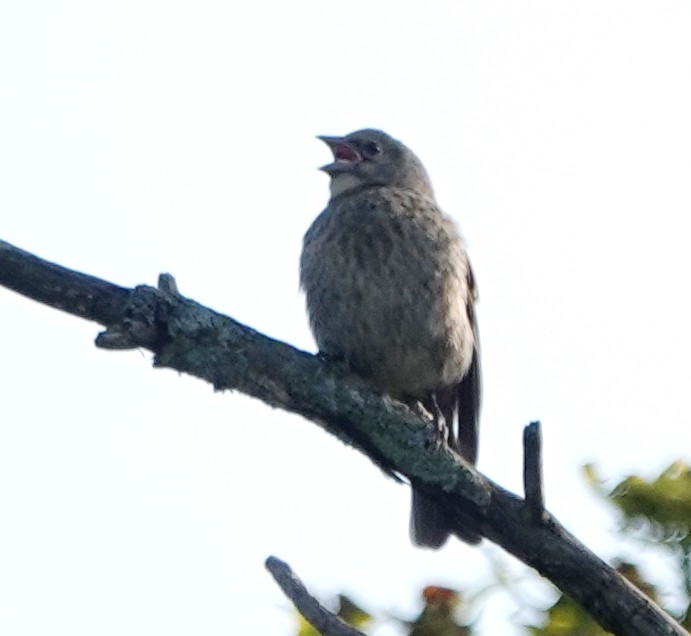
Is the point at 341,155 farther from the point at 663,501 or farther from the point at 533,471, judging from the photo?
the point at 663,501

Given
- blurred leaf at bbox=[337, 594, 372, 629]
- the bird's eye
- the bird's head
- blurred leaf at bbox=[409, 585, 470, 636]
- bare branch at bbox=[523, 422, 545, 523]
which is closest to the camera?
blurred leaf at bbox=[409, 585, 470, 636]

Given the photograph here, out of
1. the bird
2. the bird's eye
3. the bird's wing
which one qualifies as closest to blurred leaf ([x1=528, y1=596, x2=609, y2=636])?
the bird

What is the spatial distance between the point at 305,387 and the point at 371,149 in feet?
9.09

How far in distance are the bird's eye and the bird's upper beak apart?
4 centimetres

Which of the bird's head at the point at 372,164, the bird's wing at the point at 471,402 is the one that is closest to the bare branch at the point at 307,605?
the bird's wing at the point at 471,402

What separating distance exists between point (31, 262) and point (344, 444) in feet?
3.64

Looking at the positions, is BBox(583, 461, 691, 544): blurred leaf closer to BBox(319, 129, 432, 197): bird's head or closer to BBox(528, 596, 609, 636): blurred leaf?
BBox(528, 596, 609, 636): blurred leaf

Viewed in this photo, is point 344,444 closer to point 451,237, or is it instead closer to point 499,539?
point 499,539

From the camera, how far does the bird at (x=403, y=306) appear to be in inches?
236

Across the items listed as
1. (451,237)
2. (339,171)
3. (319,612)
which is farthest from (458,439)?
(319,612)

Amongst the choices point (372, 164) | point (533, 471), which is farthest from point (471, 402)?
point (533, 471)

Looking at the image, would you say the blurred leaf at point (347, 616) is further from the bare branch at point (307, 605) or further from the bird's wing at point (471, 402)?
the bird's wing at point (471, 402)

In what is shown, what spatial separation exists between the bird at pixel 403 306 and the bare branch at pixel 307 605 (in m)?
1.51

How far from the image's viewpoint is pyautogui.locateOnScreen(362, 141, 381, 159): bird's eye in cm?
729
